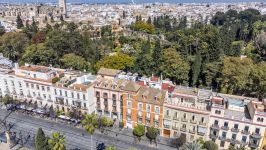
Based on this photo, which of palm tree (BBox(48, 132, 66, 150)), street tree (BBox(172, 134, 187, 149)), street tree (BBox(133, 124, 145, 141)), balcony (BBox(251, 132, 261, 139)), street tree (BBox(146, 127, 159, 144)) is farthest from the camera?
street tree (BBox(133, 124, 145, 141))

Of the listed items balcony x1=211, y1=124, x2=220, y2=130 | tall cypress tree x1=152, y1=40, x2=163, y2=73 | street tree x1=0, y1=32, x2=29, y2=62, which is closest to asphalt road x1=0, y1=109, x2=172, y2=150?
balcony x1=211, y1=124, x2=220, y2=130

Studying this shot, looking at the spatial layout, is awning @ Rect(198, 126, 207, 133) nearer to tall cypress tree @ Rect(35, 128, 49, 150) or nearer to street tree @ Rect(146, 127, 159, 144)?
street tree @ Rect(146, 127, 159, 144)

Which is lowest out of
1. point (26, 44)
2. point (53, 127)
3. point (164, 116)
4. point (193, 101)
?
point (53, 127)

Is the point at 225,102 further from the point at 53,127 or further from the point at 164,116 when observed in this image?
the point at 53,127

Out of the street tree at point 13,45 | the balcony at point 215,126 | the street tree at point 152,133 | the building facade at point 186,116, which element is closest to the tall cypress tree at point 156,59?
the building facade at point 186,116

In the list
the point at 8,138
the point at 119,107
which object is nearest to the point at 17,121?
the point at 8,138

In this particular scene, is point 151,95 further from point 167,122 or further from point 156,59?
point 156,59

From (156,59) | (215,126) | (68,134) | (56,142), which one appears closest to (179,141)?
(215,126)

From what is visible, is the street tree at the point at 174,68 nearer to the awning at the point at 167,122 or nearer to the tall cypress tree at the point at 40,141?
the awning at the point at 167,122
